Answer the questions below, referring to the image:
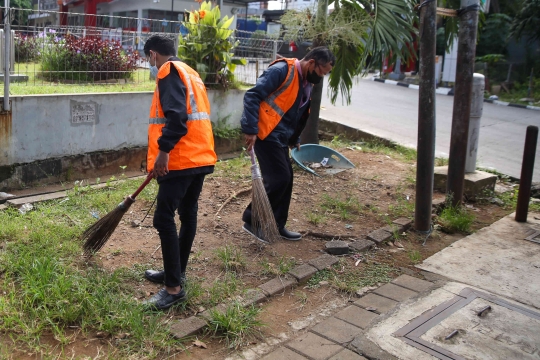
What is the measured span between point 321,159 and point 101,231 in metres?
3.86

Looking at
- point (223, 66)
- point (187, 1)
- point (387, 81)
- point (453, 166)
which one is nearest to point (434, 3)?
→ point (453, 166)

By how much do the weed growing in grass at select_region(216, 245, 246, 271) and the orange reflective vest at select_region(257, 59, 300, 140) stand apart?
3.05 ft

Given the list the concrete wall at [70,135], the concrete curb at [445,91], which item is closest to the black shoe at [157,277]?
the concrete wall at [70,135]

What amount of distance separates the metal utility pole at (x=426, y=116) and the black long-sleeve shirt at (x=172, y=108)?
8.24ft

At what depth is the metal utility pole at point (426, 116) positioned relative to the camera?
15.9 ft

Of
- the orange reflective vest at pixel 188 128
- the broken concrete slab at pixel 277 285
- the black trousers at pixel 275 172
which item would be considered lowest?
the broken concrete slab at pixel 277 285

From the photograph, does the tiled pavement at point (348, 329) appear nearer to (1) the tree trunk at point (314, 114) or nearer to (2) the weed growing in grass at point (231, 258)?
(2) the weed growing in grass at point (231, 258)

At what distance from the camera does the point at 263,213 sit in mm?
4422

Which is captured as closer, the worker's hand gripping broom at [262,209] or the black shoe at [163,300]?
the black shoe at [163,300]

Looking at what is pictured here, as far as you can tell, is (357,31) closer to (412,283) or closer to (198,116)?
(412,283)

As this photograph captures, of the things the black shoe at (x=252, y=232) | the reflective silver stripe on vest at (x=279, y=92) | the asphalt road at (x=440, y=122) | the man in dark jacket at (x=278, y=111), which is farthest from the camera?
the asphalt road at (x=440, y=122)

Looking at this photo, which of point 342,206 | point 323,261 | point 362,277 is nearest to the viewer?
point 362,277

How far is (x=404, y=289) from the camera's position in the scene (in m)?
3.93

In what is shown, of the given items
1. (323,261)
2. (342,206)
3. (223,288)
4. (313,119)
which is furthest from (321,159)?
(223,288)
